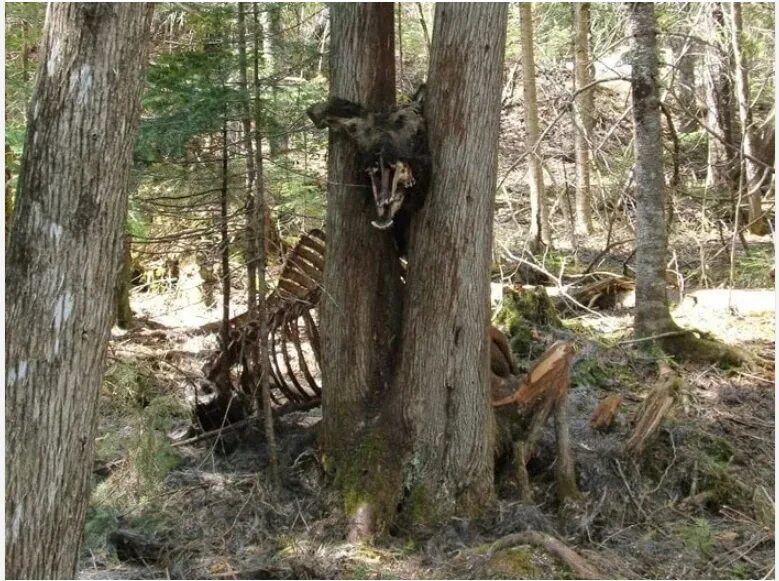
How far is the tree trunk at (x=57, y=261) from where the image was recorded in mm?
3586

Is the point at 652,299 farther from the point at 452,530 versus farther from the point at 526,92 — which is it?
the point at 526,92

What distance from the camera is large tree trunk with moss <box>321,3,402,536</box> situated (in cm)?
566

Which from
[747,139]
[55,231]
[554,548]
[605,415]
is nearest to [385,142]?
[55,231]

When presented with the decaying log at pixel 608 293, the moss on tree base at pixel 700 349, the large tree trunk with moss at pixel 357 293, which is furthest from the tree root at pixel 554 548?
the decaying log at pixel 608 293

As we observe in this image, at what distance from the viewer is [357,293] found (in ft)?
19.2

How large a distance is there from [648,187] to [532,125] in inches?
185

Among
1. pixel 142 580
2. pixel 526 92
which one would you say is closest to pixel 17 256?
pixel 142 580

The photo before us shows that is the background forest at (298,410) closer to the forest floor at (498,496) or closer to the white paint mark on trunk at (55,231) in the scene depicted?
the forest floor at (498,496)

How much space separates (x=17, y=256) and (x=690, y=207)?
1291cm

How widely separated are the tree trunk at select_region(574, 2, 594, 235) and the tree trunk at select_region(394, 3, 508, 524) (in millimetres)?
6235

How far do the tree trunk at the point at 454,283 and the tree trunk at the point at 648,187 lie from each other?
3408 mm

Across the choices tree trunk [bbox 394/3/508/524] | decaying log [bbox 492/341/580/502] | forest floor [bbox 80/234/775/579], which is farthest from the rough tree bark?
tree trunk [bbox 394/3/508/524]

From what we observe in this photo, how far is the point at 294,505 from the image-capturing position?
5918 mm

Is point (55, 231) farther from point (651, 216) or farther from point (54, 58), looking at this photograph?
point (651, 216)
